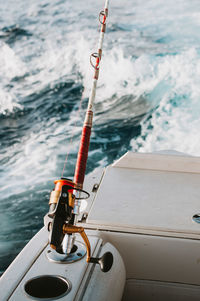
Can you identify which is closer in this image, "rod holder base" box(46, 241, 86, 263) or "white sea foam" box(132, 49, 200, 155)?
"rod holder base" box(46, 241, 86, 263)

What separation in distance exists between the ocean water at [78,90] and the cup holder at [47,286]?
6.02 feet

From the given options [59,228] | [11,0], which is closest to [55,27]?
[11,0]

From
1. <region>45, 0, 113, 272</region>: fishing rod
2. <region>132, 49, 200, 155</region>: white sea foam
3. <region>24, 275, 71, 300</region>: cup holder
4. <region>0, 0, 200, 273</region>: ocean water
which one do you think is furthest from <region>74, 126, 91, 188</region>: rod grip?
<region>132, 49, 200, 155</region>: white sea foam

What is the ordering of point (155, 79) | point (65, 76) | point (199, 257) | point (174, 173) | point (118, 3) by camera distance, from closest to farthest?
point (199, 257), point (174, 173), point (155, 79), point (65, 76), point (118, 3)

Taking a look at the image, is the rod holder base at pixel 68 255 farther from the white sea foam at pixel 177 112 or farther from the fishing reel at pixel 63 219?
the white sea foam at pixel 177 112

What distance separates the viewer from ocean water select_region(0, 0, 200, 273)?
4.29 metres

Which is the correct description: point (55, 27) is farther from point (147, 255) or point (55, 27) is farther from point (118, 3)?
point (147, 255)

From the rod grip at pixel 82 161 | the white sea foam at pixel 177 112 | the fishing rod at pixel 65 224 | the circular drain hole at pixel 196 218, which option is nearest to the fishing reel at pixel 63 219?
the fishing rod at pixel 65 224

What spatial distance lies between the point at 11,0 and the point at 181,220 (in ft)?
32.8

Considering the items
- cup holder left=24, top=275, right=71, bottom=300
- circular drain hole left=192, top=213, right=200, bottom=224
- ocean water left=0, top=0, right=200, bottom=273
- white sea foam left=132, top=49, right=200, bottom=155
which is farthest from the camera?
white sea foam left=132, top=49, right=200, bottom=155

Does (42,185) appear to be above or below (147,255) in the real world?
below

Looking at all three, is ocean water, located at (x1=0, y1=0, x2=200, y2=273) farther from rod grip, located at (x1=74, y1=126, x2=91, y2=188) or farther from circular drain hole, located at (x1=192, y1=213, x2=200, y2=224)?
circular drain hole, located at (x1=192, y1=213, x2=200, y2=224)

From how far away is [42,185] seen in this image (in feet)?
12.9

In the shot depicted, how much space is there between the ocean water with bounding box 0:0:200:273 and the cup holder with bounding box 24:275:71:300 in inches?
72.3
